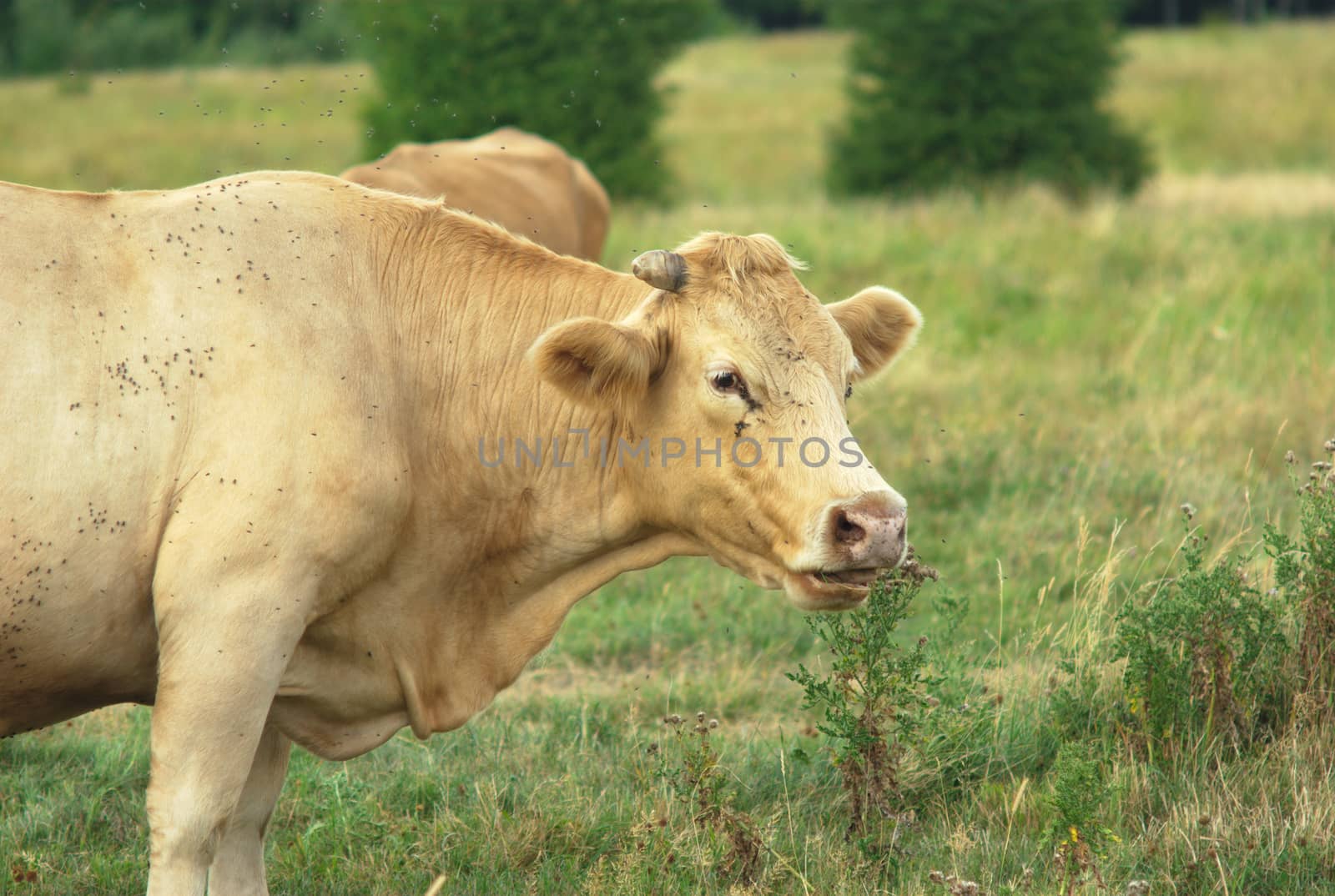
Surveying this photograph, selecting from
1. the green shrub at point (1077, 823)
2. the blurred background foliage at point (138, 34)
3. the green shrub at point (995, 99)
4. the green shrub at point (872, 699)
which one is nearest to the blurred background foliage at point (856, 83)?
the green shrub at point (995, 99)

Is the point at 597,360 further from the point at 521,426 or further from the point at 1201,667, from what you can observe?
the point at 1201,667

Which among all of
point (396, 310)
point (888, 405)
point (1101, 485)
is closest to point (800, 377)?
point (396, 310)

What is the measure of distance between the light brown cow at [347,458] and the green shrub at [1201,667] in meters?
1.40

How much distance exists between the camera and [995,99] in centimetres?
1911

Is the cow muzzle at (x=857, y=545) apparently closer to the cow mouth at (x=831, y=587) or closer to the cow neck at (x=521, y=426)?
the cow mouth at (x=831, y=587)

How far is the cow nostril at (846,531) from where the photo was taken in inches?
131

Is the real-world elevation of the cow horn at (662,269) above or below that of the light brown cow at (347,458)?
above

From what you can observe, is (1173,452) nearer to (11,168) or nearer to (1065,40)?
(1065,40)

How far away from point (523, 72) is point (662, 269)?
15.4 meters

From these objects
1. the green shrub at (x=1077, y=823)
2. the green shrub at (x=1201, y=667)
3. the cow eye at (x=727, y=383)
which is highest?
the cow eye at (x=727, y=383)

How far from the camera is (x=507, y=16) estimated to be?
18.4m

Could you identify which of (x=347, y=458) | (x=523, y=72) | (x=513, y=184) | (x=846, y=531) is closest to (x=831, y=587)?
(x=846, y=531)

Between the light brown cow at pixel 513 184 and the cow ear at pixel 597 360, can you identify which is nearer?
the cow ear at pixel 597 360

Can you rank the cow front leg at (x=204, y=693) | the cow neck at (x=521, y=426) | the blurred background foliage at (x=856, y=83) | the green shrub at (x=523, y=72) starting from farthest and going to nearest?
the blurred background foliage at (x=856, y=83) < the green shrub at (x=523, y=72) < the cow neck at (x=521, y=426) < the cow front leg at (x=204, y=693)
